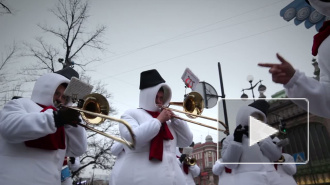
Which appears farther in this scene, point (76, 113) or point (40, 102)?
point (40, 102)

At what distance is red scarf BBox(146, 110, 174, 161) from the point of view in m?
3.15

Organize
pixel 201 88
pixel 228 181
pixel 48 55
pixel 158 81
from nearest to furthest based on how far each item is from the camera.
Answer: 1. pixel 158 81
2. pixel 228 181
3. pixel 201 88
4. pixel 48 55

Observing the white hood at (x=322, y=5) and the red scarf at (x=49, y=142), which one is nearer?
the white hood at (x=322, y=5)

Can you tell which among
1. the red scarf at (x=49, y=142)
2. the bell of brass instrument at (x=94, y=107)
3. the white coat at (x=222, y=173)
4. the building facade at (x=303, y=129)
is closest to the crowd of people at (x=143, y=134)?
the red scarf at (x=49, y=142)

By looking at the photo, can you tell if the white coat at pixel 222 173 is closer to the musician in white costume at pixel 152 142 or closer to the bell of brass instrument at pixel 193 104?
the bell of brass instrument at pixel 193 104

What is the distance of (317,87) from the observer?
1.99 meters

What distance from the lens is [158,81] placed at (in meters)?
4.05

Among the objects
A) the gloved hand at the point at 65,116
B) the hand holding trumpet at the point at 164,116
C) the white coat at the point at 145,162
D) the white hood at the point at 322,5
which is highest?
the white hood at the point at 322,5

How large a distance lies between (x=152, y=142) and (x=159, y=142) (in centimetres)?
10

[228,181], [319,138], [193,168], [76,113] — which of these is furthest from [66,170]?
[193,168]

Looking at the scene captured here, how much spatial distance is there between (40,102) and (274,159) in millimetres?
4019

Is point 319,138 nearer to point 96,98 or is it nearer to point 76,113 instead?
point 76,113

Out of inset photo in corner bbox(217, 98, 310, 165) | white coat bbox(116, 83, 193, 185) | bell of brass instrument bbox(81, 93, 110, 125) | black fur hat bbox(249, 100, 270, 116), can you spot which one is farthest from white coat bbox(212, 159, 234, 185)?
black fur hat bbox(249, 100, 270, 116)

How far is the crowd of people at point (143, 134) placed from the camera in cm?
208
